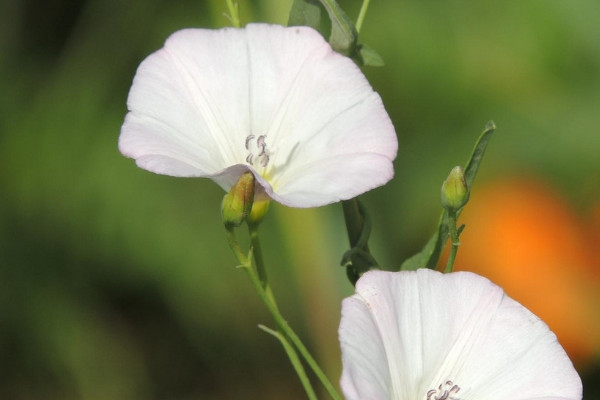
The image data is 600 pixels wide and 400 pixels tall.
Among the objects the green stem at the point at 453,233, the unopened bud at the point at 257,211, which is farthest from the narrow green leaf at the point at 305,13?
the green stem at the point at 453,233

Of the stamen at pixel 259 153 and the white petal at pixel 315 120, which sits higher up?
the white petal at pixel 315 120

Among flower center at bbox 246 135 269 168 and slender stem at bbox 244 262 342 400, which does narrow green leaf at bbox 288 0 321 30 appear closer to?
flower center at bbox 246 135 269 168

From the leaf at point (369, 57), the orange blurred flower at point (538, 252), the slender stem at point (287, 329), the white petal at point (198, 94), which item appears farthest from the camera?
the orange blurred flower at point (538, 252)

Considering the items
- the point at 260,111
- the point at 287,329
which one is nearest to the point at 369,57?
the point at 260,111

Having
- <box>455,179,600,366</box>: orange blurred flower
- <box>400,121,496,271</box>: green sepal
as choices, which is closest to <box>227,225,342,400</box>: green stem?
<box>400,121,496,271</box>: green sepal

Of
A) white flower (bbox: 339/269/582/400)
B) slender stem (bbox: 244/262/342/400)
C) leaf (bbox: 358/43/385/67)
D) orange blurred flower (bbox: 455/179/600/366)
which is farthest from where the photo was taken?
orange blurred flower (bbox: 455/179/600/366)

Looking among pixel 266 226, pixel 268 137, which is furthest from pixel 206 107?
pixel 266 226

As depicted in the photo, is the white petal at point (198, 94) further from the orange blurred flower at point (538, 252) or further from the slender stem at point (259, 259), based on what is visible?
the orange blurred flower at point (538, 252)

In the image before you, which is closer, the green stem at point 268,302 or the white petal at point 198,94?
the green stem at point 268,302
